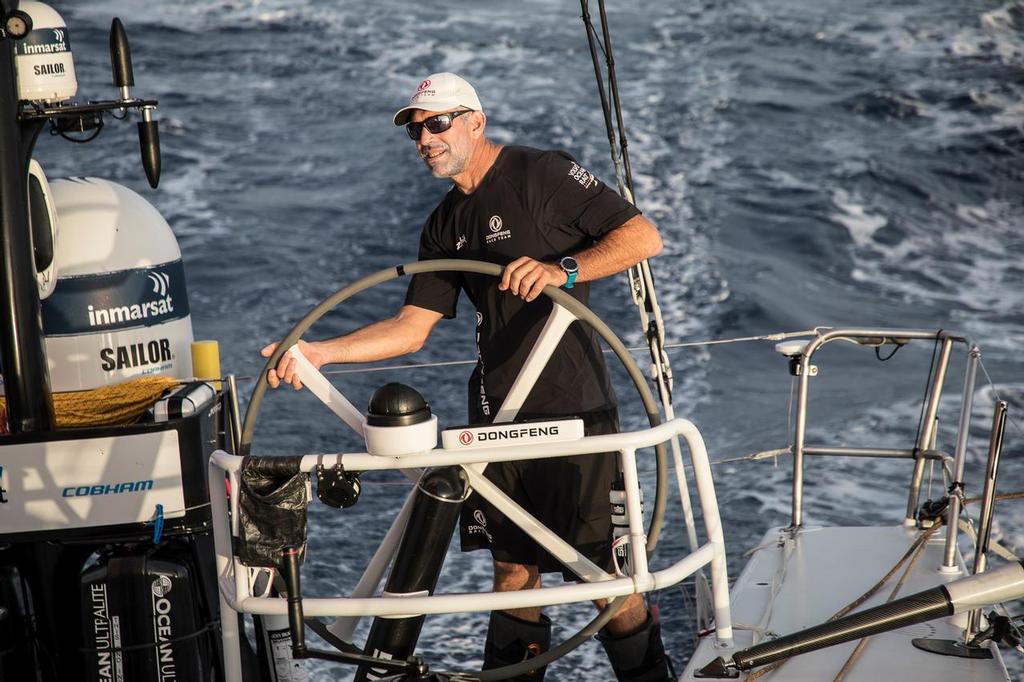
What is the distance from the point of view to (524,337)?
2.63m

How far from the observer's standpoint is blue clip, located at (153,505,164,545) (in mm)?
2592

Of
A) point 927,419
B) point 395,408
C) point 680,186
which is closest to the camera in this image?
point 395,408

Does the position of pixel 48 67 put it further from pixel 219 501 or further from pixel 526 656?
pixel 526 656

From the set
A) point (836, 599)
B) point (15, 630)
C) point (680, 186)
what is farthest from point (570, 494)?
point (680, 186)

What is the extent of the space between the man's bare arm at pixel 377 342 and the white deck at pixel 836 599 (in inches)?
37.0

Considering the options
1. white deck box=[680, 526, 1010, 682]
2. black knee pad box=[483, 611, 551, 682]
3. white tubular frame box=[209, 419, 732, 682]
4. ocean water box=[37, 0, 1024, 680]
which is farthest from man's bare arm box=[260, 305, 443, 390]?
ocean water box=[37, 0, 1024, 680]

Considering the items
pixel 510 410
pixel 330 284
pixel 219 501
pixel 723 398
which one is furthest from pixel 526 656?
pixel 330 284

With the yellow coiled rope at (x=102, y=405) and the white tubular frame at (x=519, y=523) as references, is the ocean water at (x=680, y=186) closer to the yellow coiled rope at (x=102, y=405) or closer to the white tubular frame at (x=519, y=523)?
the yellow coiled rope at (x=102, y=405)

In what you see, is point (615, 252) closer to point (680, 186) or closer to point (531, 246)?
point (531, 246)

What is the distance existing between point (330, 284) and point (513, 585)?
5.48 metres

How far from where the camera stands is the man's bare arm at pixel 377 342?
2.47 metres

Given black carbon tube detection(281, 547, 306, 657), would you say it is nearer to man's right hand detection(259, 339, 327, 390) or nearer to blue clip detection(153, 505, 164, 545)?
man's right hand detection(259, 339, 327, 390)

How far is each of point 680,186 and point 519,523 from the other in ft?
24.8

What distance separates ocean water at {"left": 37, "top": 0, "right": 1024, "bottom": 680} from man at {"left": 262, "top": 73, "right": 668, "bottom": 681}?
130cm
